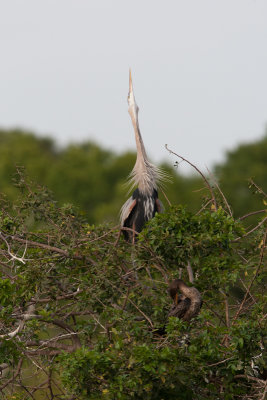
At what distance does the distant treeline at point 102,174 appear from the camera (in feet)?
90.4

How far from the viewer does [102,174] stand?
34.5m

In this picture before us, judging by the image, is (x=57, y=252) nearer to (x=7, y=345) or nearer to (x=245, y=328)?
(x=7, y=345)

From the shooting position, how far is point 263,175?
28.2 meters

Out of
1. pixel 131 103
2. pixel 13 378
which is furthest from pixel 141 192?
pixel 13 378

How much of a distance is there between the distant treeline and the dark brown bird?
20431 mm

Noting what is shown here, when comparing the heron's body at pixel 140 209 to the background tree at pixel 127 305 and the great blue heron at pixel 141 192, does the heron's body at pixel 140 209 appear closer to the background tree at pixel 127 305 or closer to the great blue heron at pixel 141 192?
the great blue heron at pixel 141 192

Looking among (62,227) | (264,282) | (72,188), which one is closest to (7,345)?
Answer: (62,227)

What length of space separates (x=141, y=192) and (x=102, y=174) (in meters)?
25.9

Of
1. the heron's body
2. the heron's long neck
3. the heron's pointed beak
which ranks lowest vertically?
the heron's body

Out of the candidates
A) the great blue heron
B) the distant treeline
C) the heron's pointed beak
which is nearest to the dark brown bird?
the great blue heron

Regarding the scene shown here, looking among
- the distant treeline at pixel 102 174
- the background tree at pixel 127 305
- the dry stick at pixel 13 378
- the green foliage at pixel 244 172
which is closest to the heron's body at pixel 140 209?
the background tree at pixel 127 305

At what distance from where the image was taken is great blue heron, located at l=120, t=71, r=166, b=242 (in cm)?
846

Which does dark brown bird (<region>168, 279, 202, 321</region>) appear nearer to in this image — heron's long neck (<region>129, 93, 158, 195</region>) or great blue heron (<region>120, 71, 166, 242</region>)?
great blue heron (<region>120, 71, 166, 242</region>)

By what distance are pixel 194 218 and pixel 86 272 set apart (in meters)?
0.95
